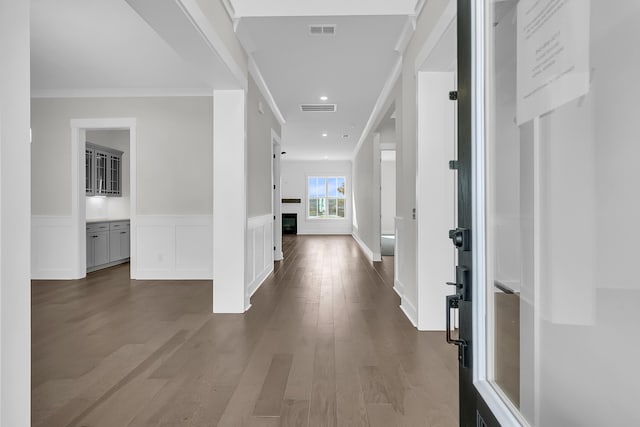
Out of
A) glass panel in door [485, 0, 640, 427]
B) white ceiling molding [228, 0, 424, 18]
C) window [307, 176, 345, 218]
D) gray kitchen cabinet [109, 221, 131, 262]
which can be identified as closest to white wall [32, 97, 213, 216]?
gray kitchen cabinet [109, 221, 131, 262]

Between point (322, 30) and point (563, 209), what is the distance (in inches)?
120

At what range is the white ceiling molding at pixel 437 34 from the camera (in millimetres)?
2221

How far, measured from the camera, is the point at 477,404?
907 millimetres

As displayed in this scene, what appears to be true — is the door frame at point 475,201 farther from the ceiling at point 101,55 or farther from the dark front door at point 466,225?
the ceiling at point 101,55

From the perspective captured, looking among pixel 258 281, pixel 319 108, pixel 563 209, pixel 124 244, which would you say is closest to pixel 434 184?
pixel 563 209

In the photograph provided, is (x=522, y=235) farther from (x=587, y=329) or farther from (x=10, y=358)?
(x=10, y=358)

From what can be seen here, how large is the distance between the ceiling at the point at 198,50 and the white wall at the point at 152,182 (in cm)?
24

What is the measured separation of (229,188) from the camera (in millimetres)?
3568

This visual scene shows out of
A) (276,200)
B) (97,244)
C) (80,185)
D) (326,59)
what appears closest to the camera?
(326,59)

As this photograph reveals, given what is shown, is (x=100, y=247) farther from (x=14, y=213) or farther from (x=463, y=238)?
(x=463, y=238)

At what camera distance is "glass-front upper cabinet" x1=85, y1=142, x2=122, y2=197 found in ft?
19.9

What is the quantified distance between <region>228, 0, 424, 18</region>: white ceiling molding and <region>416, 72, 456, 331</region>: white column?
57 centimetres

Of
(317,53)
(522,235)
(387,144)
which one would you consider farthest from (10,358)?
(387,144)

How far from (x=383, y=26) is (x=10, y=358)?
3316mm
